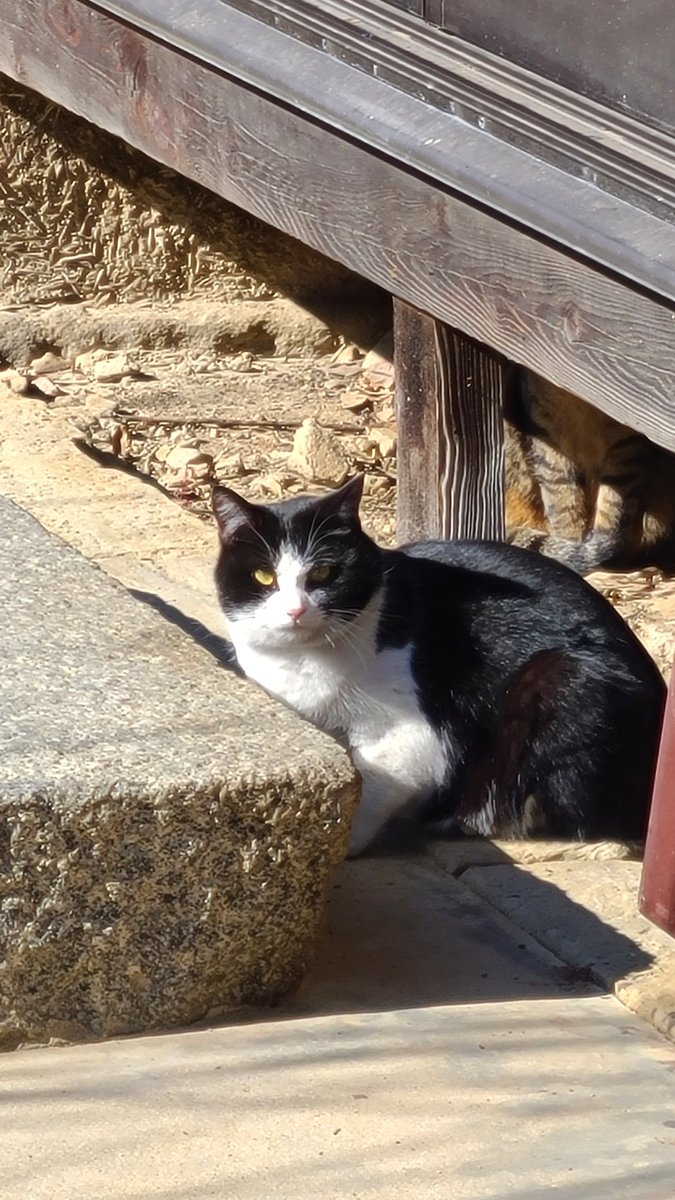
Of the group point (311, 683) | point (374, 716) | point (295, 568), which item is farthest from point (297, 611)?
point (374, 716)

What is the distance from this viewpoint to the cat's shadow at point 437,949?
308cm

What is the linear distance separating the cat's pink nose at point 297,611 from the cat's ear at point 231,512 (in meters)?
0.21

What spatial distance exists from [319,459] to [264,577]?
194 cm

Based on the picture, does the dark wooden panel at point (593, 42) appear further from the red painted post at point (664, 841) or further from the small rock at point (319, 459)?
Answer: the small rock at point (319, 459)

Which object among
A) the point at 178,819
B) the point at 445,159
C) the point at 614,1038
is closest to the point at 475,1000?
the point at 614,1038

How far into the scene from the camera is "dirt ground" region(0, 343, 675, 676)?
225 inches

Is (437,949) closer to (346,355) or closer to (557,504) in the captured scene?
(557,504)

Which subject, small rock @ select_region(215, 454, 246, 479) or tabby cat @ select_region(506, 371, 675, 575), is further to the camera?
small rock @ select_region(215, 454, 246, 479)

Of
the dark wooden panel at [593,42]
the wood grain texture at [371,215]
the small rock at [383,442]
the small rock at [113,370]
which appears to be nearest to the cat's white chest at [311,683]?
the wood grain texture at [371,215]

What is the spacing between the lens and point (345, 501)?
3871 mm

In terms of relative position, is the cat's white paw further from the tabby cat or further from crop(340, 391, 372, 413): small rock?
crop(340, 391, 372, 413): small rock

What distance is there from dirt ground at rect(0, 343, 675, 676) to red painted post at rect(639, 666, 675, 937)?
190 cm

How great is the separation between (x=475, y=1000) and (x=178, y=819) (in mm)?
706

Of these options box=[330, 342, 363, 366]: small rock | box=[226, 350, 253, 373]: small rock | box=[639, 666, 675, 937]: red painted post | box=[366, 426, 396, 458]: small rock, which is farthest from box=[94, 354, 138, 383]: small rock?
box=[639, 666, 675, 937]: red painted post
